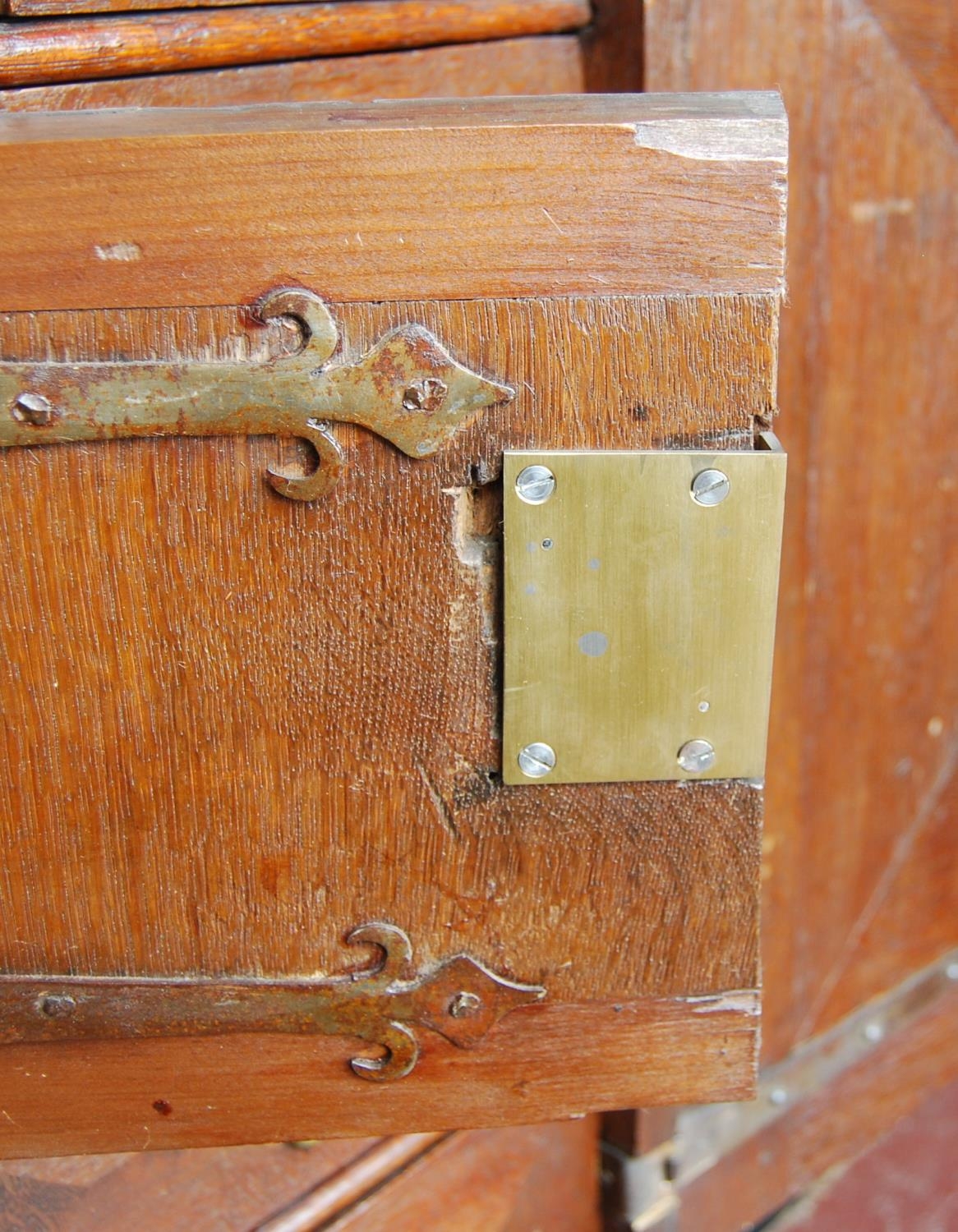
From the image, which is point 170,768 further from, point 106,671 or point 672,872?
point 672,872

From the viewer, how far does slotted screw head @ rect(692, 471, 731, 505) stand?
1.45 ft

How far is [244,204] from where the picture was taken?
407mm

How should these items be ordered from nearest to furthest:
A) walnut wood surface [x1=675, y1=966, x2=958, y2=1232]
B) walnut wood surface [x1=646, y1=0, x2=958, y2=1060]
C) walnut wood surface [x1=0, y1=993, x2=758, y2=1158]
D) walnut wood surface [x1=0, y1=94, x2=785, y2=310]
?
walnut wood surface [x1=0, y1=94, x2=785, y2=310]
walnut wood surface [x1=0, y1=993, x2=758, y2=1158]
walnut wood surface [x1=646, y1=0, x2=958, y2=1060]
walnut wood surface [x1=675, y1=966, x2=958, y2=1232]

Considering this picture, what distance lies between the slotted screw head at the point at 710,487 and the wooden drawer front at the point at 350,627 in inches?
0.5

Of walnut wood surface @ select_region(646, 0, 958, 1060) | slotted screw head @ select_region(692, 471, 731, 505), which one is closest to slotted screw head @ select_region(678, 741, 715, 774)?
slotted screw head @ select_region(692, 471, 731, 505)

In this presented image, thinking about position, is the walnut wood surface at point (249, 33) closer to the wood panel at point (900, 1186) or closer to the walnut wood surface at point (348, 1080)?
the walnut wood surface at point (348, 1080)

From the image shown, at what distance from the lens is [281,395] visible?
1.38 feet

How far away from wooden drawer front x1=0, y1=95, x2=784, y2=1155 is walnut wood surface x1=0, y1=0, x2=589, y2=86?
0.13m

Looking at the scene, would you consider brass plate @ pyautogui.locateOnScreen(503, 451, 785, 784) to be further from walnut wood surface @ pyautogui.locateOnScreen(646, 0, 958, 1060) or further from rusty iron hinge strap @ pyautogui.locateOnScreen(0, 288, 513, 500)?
walnut wood surface @ pyautogui.locateOnScreen(646, 0, 958, 1060)

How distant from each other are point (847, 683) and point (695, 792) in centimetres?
37

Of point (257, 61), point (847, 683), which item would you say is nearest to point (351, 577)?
point (257, 61)

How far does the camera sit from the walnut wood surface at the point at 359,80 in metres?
0.55

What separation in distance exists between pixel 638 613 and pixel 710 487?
0.06 m

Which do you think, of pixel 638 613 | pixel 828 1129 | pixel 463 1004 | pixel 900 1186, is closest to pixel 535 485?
pixel 638 613
